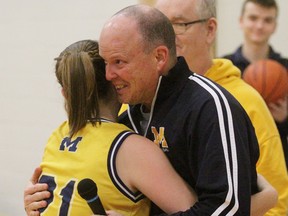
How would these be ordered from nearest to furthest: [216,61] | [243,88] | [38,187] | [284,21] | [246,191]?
[246,191]
[38,187]
[243,88]
[216,61]
[284,21]

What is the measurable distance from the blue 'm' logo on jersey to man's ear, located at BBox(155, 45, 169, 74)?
1.00 ft

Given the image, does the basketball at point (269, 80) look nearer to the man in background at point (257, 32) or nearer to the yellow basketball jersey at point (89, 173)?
the man in background at point (257, 32)

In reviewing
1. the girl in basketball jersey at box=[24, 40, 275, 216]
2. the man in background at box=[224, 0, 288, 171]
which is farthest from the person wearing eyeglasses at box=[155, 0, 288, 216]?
the man in background at box=[224, 0, 288, 171]

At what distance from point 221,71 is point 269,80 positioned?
71 cm

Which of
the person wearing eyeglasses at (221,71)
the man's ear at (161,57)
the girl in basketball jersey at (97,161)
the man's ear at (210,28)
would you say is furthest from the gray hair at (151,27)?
the man's ear at (210,28)

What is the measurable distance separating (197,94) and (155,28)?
0.22m

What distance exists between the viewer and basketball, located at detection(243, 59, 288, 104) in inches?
113

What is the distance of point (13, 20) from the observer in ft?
14.6

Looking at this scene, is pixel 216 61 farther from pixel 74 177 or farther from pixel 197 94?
pixel 74 177

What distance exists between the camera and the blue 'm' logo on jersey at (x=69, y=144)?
1587 millimetres

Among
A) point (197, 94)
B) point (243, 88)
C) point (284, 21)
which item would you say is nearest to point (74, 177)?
point (197, 94)

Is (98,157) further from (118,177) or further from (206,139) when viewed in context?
(206,139)

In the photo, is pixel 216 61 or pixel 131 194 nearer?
pixel 131 194

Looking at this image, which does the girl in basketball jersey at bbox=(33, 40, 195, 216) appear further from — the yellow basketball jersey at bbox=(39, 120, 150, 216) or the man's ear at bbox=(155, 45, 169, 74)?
the man's ear at bbox=(155, 45, 169, 74)
